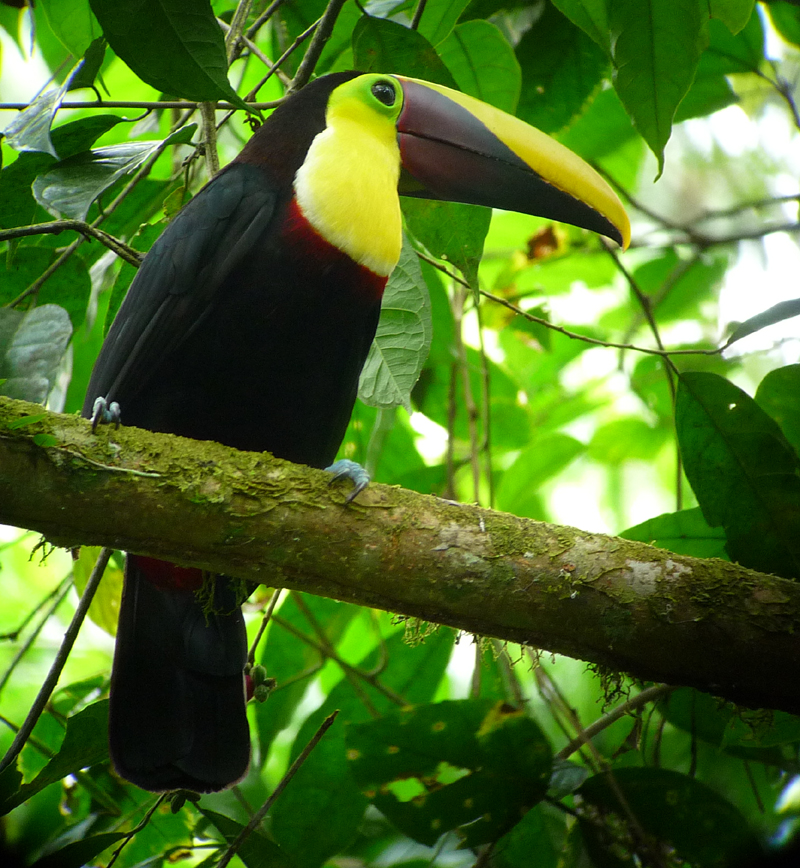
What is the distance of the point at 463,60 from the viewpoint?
8.16ft

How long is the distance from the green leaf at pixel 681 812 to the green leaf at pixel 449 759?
201mm

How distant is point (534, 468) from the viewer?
300 centimetres

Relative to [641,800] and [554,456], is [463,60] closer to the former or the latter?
[554,456]

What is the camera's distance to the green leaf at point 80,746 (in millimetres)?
1889

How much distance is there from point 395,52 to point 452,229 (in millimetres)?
486

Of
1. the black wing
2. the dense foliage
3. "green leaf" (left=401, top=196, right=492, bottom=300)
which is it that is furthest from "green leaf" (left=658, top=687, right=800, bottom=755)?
the black wing

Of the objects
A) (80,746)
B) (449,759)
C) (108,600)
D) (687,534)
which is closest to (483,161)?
(687,534)

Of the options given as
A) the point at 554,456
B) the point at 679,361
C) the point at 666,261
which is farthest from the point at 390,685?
the point at 666,261

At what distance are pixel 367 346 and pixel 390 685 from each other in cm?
108

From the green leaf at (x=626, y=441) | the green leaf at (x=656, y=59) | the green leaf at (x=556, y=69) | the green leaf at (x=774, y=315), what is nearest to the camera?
the green leaf at (x=774, y=315)

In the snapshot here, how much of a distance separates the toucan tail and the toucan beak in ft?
4.10

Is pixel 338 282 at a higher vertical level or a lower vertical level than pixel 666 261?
lower

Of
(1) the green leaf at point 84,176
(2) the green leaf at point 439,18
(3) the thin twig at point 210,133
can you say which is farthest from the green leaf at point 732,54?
(1) the green leaf at point 84,176

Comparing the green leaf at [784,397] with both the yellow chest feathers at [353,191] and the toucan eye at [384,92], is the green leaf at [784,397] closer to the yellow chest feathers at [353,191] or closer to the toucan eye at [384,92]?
the yellow chest feathers at [353,191]
